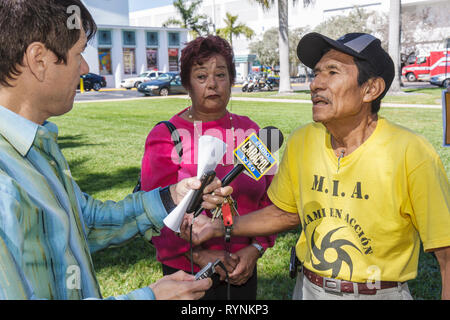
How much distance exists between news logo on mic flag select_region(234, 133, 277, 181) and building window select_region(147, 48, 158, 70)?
49.6m

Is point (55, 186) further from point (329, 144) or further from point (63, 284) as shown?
point (329, 144)

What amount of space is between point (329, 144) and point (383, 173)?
0.36 m

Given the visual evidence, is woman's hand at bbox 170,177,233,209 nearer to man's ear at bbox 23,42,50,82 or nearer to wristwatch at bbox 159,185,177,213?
wristwatch at bbox 159,185,177,213

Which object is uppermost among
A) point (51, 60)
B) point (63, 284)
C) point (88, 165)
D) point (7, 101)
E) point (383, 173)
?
point (51, 60)

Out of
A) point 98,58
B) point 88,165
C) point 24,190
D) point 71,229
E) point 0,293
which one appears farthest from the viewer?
point 98,58

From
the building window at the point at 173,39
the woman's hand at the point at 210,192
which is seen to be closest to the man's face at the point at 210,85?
the woman's hand at the point at 210,192

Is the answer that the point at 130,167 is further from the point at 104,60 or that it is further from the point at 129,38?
the point at 129,38

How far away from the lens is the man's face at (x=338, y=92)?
2.21 meters

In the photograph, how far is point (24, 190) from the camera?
131 centimetres

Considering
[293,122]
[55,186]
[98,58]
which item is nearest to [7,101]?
[55,186]

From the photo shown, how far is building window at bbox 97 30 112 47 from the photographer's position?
146ft

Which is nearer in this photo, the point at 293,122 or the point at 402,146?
the point at 402,146

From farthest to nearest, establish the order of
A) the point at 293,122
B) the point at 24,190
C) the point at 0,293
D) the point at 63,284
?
the point at 293,122, the point at 63,284, the point at 24,190, the point at 0,293

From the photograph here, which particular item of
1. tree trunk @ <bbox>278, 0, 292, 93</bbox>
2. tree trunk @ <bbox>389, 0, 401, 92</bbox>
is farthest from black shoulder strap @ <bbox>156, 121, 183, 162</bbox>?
tree trunk @ <bbox>278, 0, 292, 93</bbox>
